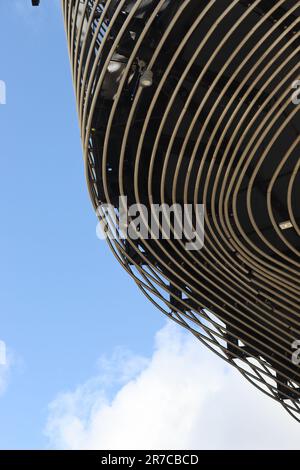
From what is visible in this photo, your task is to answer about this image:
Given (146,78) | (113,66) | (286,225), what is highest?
(113,66)

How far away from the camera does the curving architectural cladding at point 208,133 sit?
1081 centimetres

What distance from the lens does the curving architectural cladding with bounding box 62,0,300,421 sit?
10.8 m

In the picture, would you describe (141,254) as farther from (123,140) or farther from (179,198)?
(123,140)

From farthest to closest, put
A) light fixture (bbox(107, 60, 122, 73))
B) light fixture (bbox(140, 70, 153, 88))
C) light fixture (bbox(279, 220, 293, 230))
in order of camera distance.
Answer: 1. light fixture (bbox(279, 220, 293, 230))
2. light fixture (bbox(107, 60, 122, 73))
3. light fixture (bbox(140, 70, 153, 88))

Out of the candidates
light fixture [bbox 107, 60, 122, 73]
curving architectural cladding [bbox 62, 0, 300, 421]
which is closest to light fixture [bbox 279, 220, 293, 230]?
curving architectural cladding [bbox 62, 0, 300, 421]

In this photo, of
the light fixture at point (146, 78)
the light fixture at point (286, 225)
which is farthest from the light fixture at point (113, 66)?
the light fixture at point (286, 225)

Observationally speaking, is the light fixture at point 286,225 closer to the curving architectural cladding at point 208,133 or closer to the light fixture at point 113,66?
the curving architectural cladding at point 208,133

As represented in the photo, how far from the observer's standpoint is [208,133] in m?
13.5

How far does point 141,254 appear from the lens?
14.6 m

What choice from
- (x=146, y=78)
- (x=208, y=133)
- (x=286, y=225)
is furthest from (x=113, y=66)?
(x=286, y=225)

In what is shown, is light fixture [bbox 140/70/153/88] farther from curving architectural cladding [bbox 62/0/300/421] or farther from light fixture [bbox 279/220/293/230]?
light fixture [bbox 279/220/293/230]

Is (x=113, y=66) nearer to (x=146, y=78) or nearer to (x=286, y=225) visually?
(x=146, y=78)
